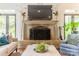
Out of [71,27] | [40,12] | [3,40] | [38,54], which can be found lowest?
[38,54]

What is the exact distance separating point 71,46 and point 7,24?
2.00ft

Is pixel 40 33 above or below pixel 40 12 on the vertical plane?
below

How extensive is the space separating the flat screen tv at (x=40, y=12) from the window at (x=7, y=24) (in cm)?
15

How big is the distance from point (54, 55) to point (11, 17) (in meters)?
0.51

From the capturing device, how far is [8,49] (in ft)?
5.18

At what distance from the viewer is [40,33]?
5.34 feet

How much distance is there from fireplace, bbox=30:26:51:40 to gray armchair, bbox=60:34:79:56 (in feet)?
0.54

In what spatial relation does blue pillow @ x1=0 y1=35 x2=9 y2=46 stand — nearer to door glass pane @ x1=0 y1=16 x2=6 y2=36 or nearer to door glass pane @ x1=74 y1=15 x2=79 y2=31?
door glass pane @ x1=0 y1=16 x2=6 y2=36

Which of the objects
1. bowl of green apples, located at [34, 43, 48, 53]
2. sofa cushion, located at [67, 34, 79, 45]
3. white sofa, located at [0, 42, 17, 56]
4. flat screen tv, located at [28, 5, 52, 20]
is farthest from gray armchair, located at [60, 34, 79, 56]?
white sofa, located at [0, 42, 17, 56]

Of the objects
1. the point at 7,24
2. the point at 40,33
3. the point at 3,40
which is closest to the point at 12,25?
the point at 7,24

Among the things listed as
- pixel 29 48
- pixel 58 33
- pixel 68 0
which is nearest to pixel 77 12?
pixel 68 0

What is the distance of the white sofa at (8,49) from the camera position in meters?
1.55

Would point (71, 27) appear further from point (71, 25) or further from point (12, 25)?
point (12, 25)

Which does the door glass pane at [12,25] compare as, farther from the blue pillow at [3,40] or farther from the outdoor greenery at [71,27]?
the outdoor greenery at [71,27]
